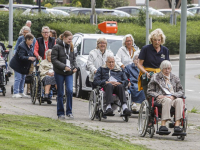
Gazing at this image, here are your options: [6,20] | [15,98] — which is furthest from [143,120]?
[6,20]

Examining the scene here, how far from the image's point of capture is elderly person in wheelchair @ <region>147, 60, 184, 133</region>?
9539 mm

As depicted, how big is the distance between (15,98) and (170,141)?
7183 mm

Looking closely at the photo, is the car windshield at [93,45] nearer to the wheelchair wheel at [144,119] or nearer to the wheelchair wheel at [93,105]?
the wheelchair wheel at [93,105]

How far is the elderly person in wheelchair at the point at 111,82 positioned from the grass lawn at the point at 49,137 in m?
1.37

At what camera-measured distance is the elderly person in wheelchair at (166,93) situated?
9.54 meters

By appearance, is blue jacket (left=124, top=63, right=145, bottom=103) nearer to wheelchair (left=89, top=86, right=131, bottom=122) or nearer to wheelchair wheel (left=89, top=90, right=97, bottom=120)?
wheelchair (left=89, top=86, right=131, bottom=122)

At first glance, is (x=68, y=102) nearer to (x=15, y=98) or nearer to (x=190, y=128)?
(x=190, y=128)

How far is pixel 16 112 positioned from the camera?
1216 centimetres

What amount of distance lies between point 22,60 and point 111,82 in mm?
4501

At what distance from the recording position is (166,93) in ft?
32.2

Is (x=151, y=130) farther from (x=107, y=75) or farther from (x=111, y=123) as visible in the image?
(x=107, y=75)

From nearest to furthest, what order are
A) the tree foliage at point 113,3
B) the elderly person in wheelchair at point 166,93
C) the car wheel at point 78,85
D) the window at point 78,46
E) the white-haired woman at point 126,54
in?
the elderly person in wheelchair at point 166,93
the white-haired woman at point 126,54
the car wheel at point 78,85
the window at point 78,46
the tree foliage at point 113,3

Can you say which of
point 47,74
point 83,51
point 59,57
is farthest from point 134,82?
point 83,51

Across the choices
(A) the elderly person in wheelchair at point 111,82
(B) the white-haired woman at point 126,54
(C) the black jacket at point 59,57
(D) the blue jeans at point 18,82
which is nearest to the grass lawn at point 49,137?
(A) the elderly person in wheelchair at point 111,82
